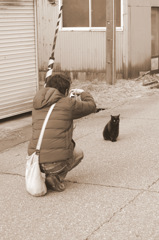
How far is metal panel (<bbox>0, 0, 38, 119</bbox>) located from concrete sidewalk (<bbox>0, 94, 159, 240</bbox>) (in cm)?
229

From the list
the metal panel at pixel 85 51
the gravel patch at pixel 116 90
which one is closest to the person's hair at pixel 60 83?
the gravel patch at pixel 116 90

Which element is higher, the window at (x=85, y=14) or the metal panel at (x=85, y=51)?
the window at (x=85, y=14)

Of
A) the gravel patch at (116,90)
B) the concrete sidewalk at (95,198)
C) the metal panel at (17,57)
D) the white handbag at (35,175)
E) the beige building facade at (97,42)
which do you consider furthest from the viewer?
the beige building facade at (97,42)

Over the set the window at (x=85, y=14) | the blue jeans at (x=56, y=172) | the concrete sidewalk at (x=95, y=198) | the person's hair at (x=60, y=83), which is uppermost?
the window at (x=85, y=14)

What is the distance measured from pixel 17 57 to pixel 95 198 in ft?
18.4

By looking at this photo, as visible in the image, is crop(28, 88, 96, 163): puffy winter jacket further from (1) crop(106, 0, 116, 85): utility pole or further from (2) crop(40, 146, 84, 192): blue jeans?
(1) crop(106, 0, 116, 85): utility pole

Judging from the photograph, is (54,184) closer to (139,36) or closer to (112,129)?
(112,129)

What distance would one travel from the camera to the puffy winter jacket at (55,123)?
5.56 m

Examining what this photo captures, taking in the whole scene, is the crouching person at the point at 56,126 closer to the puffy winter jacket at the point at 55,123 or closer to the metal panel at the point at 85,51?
the puffy winter jacket at the point at 55,123

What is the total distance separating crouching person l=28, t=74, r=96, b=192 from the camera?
557 cm

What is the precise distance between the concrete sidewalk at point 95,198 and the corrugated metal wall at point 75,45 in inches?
267

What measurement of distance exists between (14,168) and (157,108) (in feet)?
15.8

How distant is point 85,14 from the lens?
14938 mm

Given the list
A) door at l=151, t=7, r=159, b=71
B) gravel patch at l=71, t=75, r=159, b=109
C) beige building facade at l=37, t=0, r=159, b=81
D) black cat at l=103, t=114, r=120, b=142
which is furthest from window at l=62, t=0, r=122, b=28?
black cat at l=103, t=114, r=120, b=142
